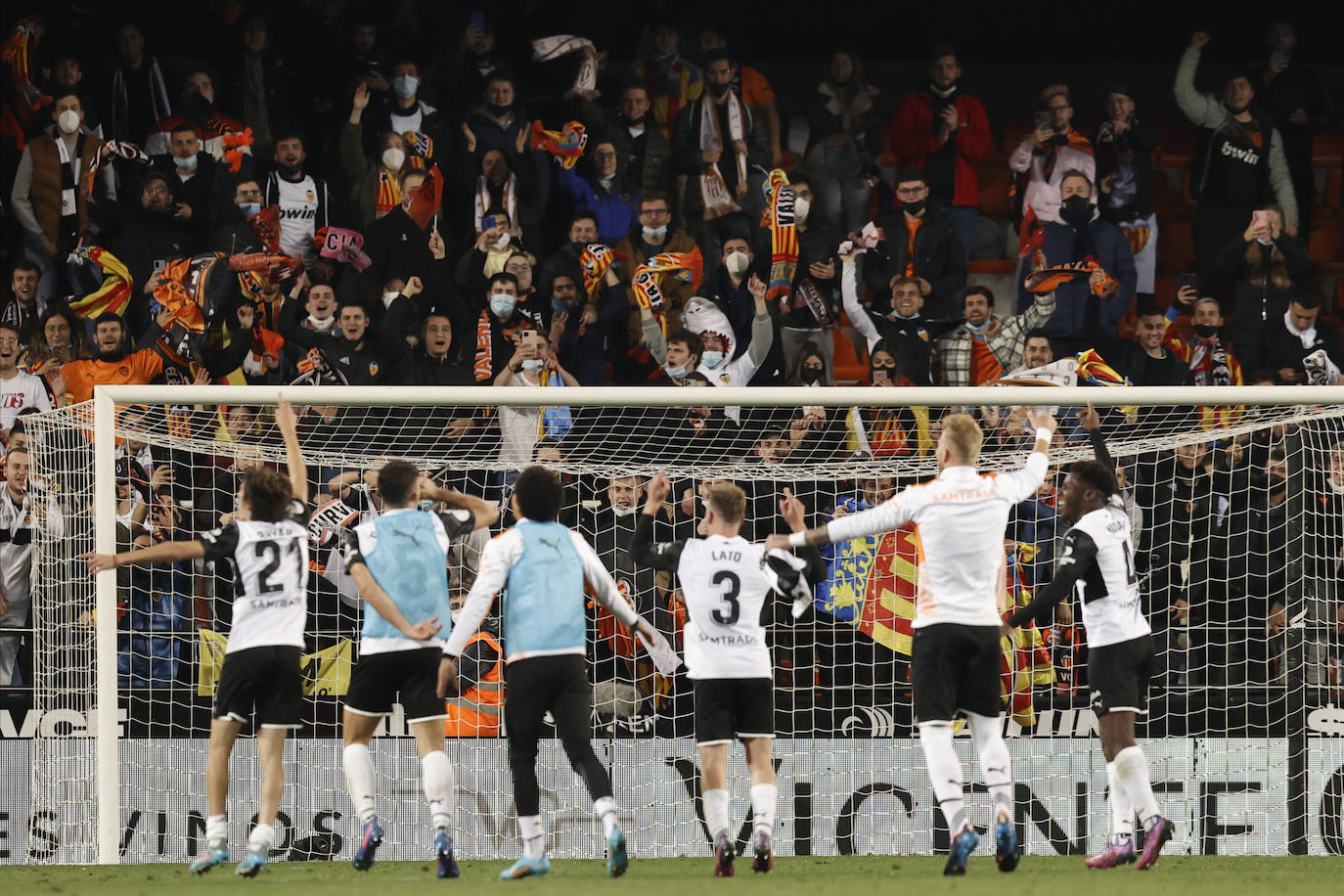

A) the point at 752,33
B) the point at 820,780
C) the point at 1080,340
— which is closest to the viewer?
the point at 820,780

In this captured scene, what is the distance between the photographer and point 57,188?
12.1m

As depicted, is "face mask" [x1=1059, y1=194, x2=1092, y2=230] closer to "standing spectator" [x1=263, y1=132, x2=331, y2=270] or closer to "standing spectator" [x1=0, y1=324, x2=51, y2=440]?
"standing spectator" [x1=263, y1=132, x2=331, y2=270]

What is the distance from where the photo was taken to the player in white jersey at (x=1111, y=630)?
7.32m

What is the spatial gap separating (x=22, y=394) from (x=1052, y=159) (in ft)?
25.2

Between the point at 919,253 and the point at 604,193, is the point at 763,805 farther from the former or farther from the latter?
the point at 604,193

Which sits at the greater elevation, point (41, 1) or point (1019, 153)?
point (41, 1)

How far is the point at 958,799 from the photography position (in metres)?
6.76

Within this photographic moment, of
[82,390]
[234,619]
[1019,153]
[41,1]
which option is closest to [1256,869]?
[234,619]

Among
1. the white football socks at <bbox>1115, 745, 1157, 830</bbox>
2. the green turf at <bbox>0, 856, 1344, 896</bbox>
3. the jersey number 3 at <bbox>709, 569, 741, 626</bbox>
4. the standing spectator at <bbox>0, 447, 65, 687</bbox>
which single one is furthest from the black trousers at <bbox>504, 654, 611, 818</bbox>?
the standing spectator at <bbox>0, 447, 65, 687</bbox>

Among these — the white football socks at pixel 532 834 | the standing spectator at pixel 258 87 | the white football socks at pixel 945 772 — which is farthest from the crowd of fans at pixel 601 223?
the white football socks at pixel 532 834

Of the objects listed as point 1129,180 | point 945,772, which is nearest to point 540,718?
point 945,772

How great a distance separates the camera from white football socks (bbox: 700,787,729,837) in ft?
23.7

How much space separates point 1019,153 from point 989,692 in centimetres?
701

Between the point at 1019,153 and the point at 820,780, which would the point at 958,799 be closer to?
the point at 820,780
